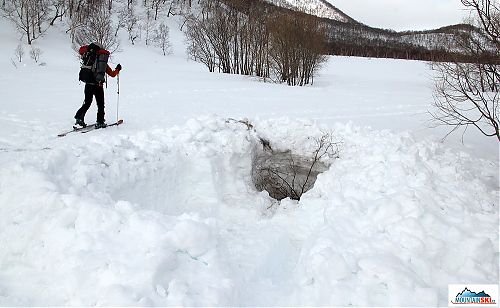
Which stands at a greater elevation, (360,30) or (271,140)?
(360,30)

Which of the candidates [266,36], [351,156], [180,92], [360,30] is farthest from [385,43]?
[351,156]

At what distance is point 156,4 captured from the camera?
46.5 metres

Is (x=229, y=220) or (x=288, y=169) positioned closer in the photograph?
(x=229, y=220)

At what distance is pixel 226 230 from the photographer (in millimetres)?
4750

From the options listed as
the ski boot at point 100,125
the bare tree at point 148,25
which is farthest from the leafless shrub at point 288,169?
the bare tree at point 148,25

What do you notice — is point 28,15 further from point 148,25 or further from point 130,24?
point 148,25

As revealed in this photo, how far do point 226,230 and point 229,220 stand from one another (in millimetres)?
407

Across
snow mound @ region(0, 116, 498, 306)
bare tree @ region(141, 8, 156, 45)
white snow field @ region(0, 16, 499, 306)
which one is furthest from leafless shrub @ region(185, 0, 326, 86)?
snow mound @ region(0, 116, 498, 306)

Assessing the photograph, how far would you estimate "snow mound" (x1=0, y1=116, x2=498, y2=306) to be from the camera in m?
3.16

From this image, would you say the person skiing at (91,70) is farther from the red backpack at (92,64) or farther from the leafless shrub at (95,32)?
the leafless shrub at (95,32)

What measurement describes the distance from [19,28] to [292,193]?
32885mm

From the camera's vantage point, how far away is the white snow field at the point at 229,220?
318cm

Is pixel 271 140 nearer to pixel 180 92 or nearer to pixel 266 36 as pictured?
pixel 180 92

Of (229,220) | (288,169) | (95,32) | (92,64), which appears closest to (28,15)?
(95,32)
